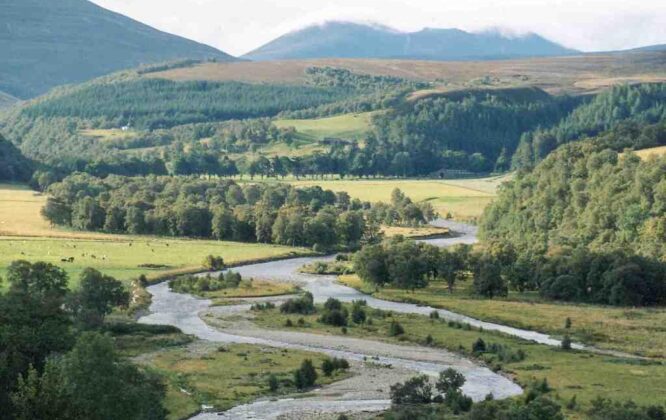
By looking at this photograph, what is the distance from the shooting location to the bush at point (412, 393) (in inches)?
2534

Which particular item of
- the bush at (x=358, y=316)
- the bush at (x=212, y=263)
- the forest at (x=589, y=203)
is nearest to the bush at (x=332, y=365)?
the bush at (x=358, y=316)

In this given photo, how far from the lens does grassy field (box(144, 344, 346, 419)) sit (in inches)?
2596

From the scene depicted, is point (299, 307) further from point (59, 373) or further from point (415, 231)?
point (415, 231)

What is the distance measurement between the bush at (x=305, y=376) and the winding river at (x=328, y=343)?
9.03 ft

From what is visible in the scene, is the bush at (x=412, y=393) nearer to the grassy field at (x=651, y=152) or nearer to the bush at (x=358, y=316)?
the bush at (x=358, y=316)

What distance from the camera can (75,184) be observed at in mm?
178750

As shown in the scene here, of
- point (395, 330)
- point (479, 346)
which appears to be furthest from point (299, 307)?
point (479, 346)

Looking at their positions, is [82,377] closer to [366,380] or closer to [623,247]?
[366,380]

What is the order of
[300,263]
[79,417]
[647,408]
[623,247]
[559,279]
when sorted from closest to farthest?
[79,417] → [647,408] → [559,279] → [623,247] → [300,263]

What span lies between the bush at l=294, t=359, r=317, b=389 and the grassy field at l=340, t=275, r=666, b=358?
23541 mm

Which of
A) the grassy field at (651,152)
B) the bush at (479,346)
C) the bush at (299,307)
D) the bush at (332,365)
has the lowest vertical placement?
the bush at (299,307)

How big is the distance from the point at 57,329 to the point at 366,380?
19.9 metres

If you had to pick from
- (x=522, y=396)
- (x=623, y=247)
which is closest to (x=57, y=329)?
(x=522, y=396)

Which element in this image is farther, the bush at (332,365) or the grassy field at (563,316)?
the grassy field at (563,316)
